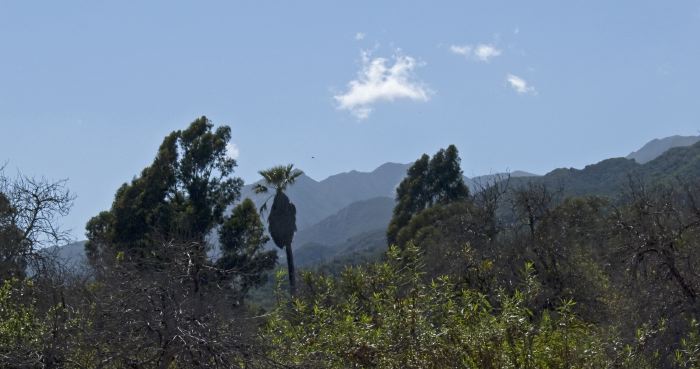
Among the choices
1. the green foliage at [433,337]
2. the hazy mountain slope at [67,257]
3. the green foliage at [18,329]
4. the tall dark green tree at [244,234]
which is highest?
the tall dark green tree at [244,234]

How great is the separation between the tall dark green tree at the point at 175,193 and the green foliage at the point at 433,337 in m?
34.0

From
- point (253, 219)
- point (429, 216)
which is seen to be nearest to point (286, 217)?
point (253, 219)

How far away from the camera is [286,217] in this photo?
143ft

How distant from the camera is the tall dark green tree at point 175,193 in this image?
42.9m

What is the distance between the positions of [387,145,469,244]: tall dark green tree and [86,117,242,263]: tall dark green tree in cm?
1443

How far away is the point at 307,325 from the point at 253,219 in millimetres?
35033

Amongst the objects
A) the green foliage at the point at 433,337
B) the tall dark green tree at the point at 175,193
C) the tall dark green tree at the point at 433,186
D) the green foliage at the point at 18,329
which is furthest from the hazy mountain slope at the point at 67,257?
the tall dark green tree at the point at 433,186

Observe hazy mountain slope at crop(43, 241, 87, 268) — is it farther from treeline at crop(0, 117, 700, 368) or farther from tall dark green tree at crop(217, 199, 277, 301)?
tall dark green tree at crop(217, 199, 277, 301)

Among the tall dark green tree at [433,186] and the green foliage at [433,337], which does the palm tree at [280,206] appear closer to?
the tall dark green tree at [433,186]

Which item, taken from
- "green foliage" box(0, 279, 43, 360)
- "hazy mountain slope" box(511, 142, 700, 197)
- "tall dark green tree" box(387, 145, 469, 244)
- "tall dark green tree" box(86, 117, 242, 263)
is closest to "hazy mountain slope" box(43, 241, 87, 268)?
"green foliage" box(0, 279, 43, 360)

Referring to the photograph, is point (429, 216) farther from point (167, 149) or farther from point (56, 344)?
point (56, 344)

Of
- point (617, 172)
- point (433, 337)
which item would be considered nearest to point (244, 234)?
point (433, 337)

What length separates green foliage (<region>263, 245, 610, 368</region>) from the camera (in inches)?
309

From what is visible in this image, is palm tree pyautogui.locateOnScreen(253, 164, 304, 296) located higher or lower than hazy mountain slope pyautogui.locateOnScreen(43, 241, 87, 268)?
higher
